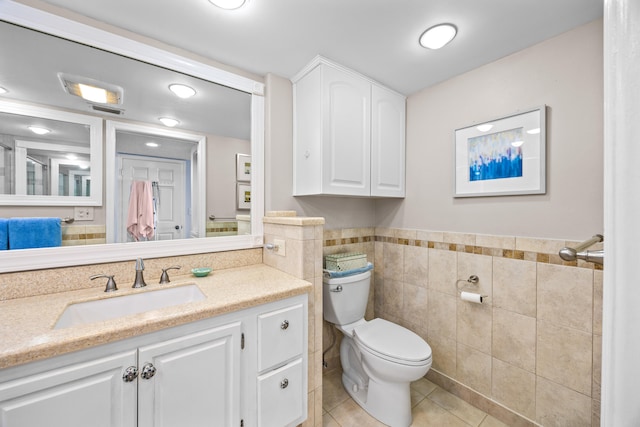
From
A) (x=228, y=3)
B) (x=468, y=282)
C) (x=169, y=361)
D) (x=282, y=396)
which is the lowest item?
(x=282, y=396)

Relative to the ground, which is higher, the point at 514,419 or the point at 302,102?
the point at 302,102

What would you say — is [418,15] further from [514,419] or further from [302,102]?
[514,419]

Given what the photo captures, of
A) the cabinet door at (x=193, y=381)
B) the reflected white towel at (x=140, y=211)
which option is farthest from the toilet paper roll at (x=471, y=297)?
the reflected white towel at (x=140, y=211)

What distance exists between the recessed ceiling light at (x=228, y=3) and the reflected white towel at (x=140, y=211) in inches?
37.8

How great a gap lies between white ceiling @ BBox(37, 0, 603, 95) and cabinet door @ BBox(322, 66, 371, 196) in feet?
0.46

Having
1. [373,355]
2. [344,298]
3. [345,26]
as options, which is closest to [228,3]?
[345,26]

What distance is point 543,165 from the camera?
1.38 m

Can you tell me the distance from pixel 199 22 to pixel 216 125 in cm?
54

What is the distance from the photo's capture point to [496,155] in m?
1.57

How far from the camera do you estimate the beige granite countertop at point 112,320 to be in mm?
773

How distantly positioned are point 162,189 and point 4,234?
63cm

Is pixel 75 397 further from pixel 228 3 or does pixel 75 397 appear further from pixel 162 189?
pixel 228 3

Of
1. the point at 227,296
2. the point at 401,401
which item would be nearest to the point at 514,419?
the point at 401,401

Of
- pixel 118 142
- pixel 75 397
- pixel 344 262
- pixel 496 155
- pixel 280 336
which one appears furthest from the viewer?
pixel 344 262
